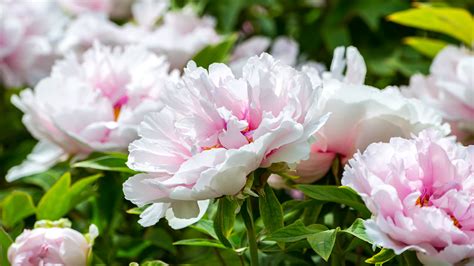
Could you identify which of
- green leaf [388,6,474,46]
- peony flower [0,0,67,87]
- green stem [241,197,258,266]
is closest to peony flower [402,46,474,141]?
green leaf [388,6,474,46]

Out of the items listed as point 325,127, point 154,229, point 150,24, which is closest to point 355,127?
point 325,127

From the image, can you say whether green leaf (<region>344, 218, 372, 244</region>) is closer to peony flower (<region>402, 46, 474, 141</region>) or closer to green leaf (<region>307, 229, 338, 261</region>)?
green leaf (<region>307, 229, 338, 261</region>)

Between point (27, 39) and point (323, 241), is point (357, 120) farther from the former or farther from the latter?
point (27, 39)

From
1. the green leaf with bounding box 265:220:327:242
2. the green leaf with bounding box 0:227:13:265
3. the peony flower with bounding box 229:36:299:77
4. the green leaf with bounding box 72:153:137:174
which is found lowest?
the peony flower with bounding box 229:36:299:77

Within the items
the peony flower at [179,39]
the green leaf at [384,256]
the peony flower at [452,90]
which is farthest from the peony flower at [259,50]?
the green leaf at [384,256]

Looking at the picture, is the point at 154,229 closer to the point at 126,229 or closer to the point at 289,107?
the point at 126,229

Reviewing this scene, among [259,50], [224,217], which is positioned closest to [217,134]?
[224,217]

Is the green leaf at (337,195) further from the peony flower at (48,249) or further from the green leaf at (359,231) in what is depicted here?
the peony flower at (48,249)
